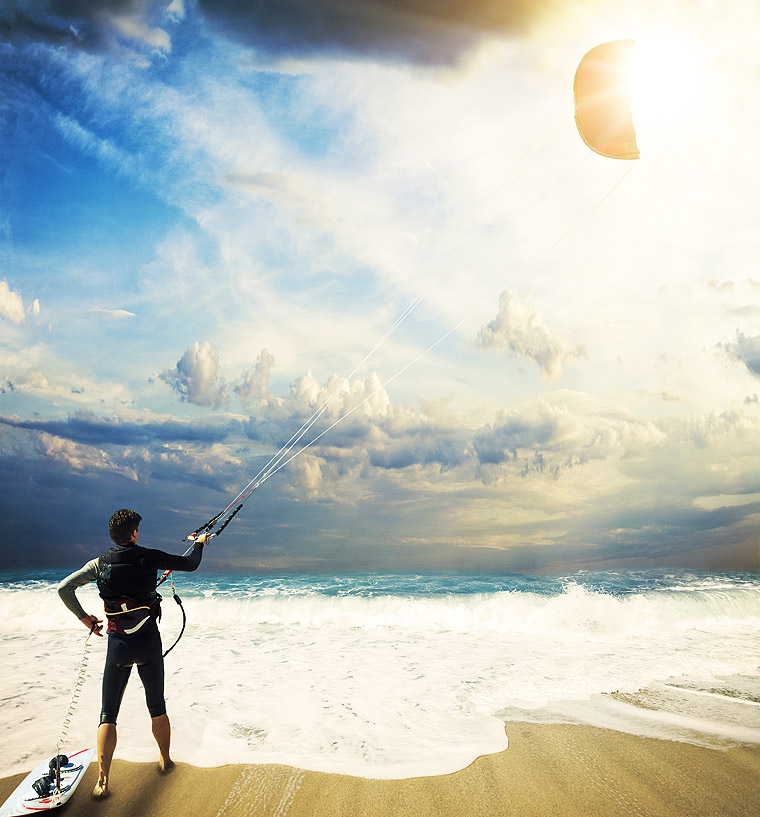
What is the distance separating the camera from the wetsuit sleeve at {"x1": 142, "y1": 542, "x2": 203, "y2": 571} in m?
3.65

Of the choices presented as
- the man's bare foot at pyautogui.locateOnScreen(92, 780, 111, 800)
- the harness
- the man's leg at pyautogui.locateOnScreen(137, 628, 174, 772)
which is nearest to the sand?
the man's bare foot at pyautogui.locateOnScreen(92, 780, 111, 800)

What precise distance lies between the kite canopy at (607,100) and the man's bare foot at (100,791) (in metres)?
7.99

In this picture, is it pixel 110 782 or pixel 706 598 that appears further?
pixel 706 598

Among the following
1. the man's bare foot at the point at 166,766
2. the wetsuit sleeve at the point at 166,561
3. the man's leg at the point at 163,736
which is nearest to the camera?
the wetsuit sleeve at the point at 166,561

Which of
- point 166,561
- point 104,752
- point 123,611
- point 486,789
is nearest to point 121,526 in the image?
point 166,561

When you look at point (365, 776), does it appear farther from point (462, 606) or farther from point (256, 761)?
point (462, 606)

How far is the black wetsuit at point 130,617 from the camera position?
3559 millimetres

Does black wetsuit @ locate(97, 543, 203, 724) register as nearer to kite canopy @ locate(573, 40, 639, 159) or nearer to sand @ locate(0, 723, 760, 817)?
sand @ locate(0, 723, 760, 817)

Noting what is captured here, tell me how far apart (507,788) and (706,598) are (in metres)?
15.2

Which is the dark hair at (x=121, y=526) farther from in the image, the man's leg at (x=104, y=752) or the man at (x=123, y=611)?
the man's leg at (x=104, y=752)

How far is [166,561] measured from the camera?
12.1ft

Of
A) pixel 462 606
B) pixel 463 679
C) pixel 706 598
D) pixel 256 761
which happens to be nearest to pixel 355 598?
pixel 462 606

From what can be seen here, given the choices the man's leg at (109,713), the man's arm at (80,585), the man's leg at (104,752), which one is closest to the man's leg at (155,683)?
the man's leg at (109,713)

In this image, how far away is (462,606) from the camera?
49.0ft
